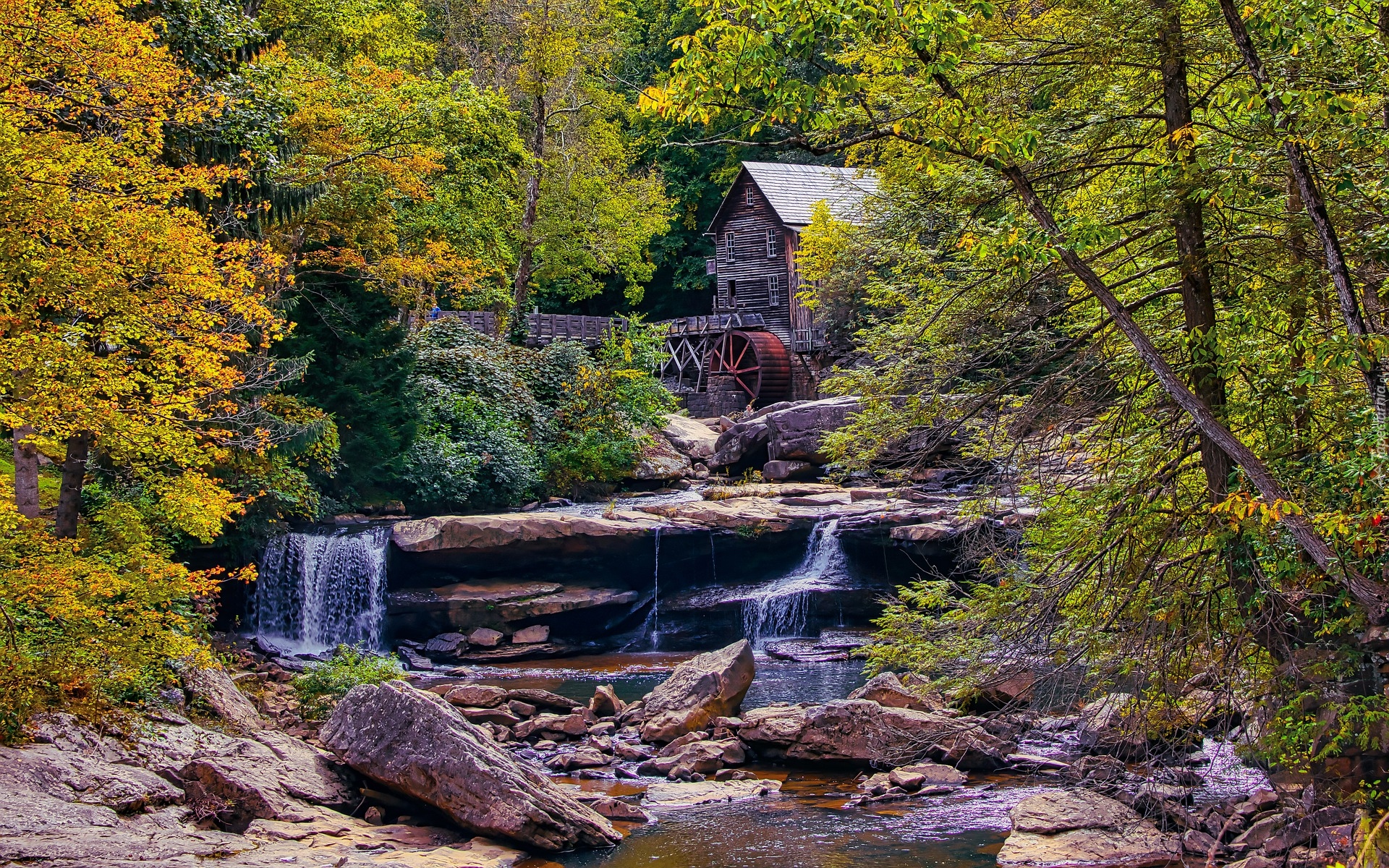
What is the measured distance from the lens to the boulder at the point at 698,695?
12.9m

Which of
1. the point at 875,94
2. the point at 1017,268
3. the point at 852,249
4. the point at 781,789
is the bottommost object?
the point at 781,789

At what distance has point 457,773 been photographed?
9.35 m

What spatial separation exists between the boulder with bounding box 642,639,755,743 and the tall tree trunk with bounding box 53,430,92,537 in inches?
256

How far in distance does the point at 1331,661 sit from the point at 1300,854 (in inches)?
63.5

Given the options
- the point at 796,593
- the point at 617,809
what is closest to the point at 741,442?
the point at 796,593

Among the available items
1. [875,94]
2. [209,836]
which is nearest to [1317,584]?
[875,94]

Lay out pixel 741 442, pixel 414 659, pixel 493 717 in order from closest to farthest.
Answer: pixel 493 717 < pixel 414 659 < pixel 741 442

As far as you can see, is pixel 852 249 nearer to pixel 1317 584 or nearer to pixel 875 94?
pixel 875 94

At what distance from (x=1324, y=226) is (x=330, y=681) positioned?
1098cm

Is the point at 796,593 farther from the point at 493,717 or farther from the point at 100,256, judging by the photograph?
the point at 100,256

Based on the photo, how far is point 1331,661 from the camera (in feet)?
22.1

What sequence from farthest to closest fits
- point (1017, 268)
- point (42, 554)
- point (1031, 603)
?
point (42, 554)
point (1031, 603)
point (1017, 268)

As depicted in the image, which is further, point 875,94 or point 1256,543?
point 875,94

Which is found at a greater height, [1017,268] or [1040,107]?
[1040,107]
